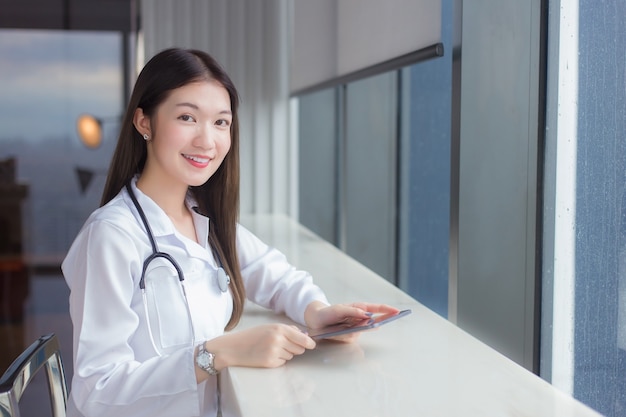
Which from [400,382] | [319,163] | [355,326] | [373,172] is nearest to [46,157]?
[319,163]

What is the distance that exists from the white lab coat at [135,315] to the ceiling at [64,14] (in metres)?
3.11

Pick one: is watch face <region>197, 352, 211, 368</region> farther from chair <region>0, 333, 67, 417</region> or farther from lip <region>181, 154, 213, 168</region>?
lip <region>181, 154, 213, 168</region>

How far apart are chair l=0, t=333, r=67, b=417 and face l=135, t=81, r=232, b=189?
14.2 inches

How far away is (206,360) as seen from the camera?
1.28m

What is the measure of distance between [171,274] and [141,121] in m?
0.29

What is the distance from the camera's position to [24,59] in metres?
4.26

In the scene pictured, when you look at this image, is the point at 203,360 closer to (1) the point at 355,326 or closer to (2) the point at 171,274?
(2) the point at 171,274

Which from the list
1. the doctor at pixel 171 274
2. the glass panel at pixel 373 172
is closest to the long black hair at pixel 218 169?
the doctor at pixel 171 274

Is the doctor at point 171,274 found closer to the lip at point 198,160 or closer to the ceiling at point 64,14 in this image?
the lip at point 198,160

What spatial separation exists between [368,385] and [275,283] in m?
0.56

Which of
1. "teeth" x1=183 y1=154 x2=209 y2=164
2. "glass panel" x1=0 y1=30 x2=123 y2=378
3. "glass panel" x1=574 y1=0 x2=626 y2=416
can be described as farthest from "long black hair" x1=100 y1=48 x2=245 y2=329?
"glass panel" x1=0 y1=30 x2=123 y2=378

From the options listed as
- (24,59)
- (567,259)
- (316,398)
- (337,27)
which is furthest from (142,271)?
(24,59)

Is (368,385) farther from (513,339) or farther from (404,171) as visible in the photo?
(404,171)

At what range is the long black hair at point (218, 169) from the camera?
147 cm
